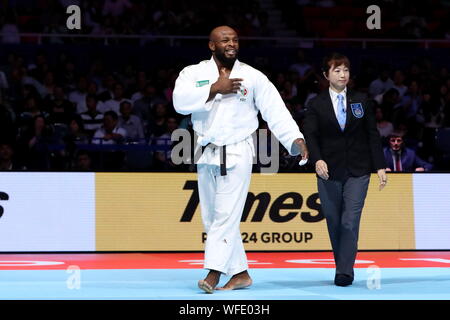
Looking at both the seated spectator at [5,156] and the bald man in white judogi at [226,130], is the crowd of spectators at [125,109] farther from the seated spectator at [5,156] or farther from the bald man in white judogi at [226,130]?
the bald man in white judogi at [226,130]

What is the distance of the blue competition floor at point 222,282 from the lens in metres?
6.71

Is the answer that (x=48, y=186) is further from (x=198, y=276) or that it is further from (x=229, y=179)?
(x=229, y=179)

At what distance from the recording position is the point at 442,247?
10.4 metres

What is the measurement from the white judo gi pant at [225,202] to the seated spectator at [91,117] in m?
6.07

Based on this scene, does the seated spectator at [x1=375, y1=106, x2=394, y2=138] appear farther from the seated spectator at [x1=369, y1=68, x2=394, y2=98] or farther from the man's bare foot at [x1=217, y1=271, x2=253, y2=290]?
the man's bare foot at [x1=217, y1=271, x2=253, y2=290]

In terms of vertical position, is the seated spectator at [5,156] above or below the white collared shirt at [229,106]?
below

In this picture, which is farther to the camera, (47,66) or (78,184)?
(47,66)

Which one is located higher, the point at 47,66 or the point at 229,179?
the point at 47,66

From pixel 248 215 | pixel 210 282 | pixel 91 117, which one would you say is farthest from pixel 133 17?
pixel 210 282

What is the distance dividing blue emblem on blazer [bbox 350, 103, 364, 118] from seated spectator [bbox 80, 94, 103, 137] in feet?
20.0

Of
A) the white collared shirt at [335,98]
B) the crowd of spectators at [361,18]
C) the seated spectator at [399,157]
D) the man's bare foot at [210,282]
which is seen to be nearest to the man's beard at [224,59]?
the white collared shirt at [335,98]

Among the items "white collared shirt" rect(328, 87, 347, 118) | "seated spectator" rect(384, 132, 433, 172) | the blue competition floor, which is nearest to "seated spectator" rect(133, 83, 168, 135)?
"seated spectator" rect(384, 132, 433, 172)
